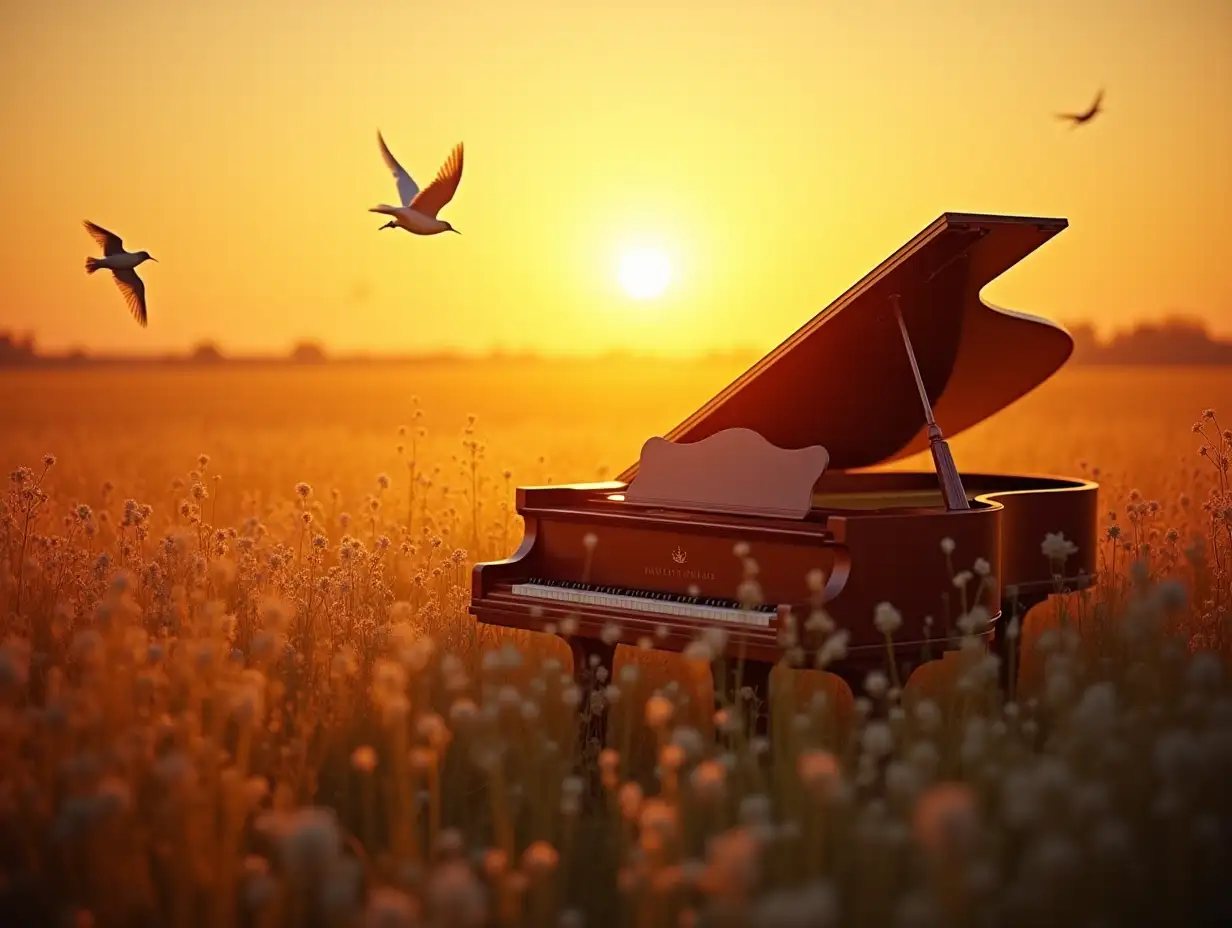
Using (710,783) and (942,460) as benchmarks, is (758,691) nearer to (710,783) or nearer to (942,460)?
(942,460)

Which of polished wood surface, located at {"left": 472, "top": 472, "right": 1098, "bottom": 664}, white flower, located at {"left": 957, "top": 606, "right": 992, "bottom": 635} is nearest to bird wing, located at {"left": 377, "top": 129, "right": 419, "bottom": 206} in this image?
polished wood surface, located at {"left": 472, "top": 472, "right": 1098, "bottom": 664}

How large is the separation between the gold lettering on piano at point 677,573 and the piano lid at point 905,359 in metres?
0.70

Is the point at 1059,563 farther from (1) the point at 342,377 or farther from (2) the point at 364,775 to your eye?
(1) the point at 342,377

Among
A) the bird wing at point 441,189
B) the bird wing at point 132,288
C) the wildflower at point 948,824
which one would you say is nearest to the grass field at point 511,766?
the wildflower at point 948,824

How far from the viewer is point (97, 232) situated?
8102 mm

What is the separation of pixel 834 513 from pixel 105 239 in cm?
443

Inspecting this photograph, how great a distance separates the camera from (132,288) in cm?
806

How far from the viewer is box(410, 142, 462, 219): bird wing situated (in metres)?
7.73

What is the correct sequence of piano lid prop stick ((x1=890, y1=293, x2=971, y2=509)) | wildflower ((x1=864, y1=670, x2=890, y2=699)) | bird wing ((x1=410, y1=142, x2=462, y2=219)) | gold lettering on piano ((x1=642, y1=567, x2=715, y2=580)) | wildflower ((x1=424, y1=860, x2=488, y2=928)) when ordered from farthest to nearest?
bird wing ((x1=410, y1=142, x2=462, y2=219)) → gold lettering on piano ((x1=642, y1=567, x2=715, y2=580)) → piano lid prop stick ((x1=890, y1=293, x2=971, y2=509)) → wildflower ((x1=864, y1=670, x2=890, y2=699)) → wildflower ((x1=424, y1=860, x2=488, y2=928))

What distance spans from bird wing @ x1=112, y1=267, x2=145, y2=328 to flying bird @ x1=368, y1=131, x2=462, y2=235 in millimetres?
1329

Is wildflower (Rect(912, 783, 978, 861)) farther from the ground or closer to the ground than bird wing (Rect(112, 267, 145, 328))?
closer to the ground

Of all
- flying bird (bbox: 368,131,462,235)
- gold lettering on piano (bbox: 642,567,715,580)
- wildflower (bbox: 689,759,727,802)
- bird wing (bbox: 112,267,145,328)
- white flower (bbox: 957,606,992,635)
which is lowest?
wildflower (bbox: 689,759,727,802)

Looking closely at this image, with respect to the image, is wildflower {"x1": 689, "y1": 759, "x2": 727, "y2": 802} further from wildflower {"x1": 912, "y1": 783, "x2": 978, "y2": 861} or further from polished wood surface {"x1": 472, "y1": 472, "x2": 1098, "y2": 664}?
polished wood surface {"x1": 472, "y1": 472, "x2": 1098, "y2": 664}

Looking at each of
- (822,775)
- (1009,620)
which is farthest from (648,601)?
(822,775)
